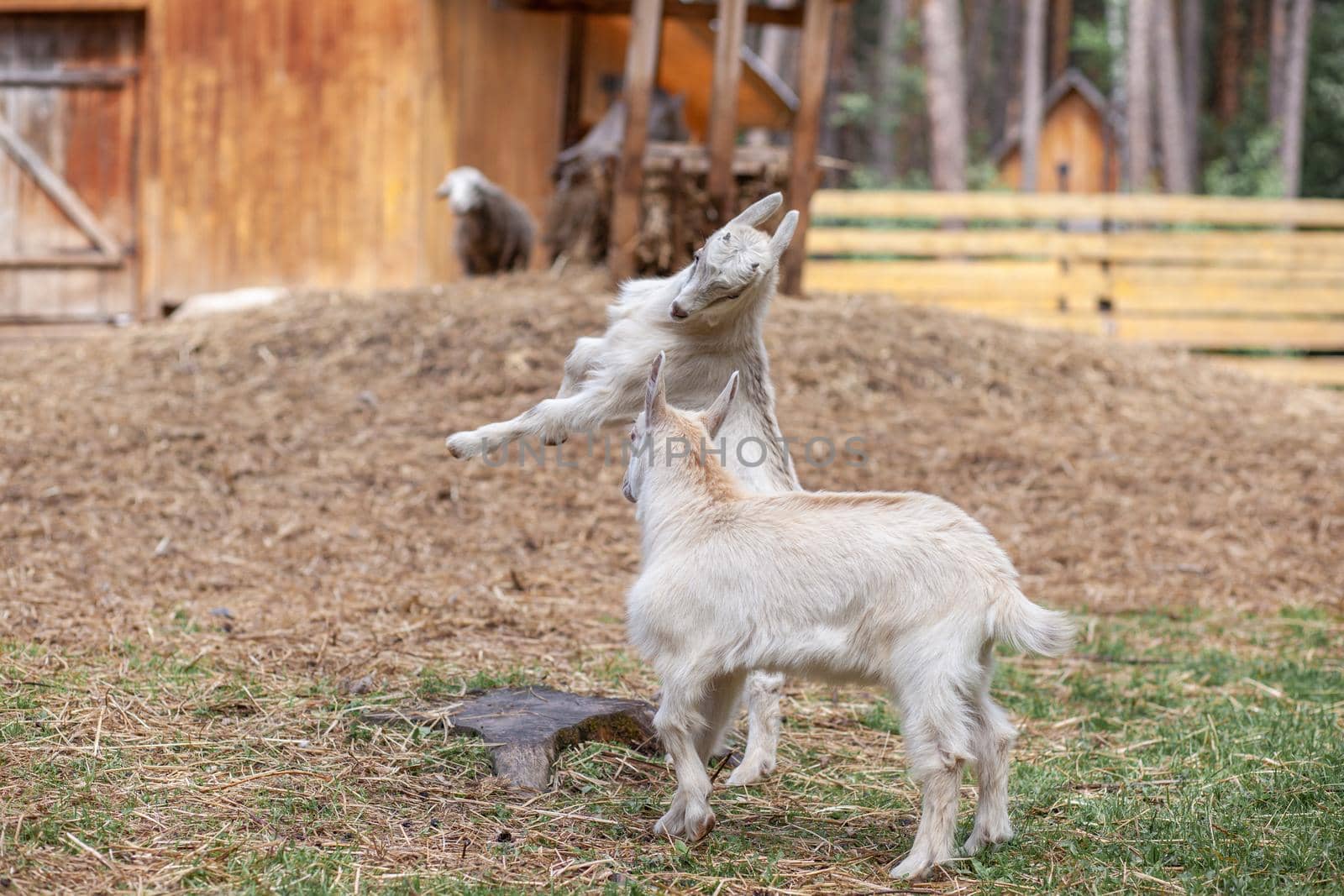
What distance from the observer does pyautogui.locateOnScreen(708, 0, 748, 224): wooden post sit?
9.62m

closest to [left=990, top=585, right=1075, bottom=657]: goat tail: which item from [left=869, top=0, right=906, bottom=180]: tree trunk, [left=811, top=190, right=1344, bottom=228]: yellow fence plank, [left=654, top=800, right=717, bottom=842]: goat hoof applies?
[left=654, top=800, right=717, bottom=842]: goat hoof

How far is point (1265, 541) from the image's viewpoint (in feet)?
26.3

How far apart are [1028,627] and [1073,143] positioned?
3474 centimetres

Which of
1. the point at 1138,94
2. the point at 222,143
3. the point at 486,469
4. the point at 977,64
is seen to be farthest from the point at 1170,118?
the point at 486,469

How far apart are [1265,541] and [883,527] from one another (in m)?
5.35

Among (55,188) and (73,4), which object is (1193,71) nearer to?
(73,4)

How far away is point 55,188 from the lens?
12844 millimetres

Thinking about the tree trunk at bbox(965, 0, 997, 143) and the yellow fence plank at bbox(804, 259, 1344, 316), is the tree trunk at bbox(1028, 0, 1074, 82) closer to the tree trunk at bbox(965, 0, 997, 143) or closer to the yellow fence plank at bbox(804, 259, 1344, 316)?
the tree trunk at bbox(965, 0, 997, 143)

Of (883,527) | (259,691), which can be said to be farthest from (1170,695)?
(259,691)

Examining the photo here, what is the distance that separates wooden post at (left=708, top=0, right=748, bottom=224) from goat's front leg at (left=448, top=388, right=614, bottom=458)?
5.14 meters

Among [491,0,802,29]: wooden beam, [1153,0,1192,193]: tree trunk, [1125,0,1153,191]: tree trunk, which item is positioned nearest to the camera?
[491,0,802,29]: wooden beam

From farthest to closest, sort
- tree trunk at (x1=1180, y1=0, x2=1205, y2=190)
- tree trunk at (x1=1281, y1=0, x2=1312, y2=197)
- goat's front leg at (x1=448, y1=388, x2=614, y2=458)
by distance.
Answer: tree trunk at (x1=1180, y1=0, x2=1205, y2=190)
tree trunk at (x1=1281, y1=0, x2=1312, y2=197)
goat's front leg at (x1=448, y1=388, x2=614, y2=458)

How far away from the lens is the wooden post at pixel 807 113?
987 centimetres

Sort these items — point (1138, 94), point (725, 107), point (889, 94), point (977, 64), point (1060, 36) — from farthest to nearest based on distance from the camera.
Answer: point (977, 64) → point (1060, 36) → point (889, 94) → point (1138, 94) → point (725, 107)
